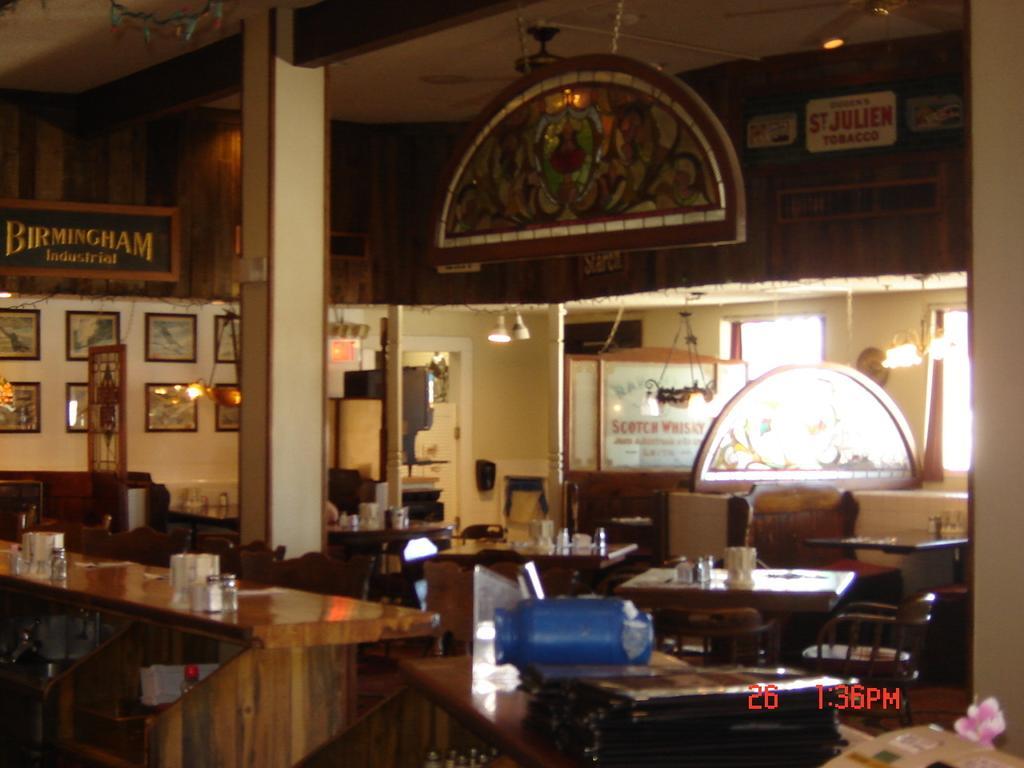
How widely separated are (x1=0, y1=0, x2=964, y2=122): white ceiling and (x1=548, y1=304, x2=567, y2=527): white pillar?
2.87 m

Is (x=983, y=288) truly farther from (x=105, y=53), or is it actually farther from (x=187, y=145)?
(x=187, y=145)

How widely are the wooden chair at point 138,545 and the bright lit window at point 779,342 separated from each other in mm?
7999

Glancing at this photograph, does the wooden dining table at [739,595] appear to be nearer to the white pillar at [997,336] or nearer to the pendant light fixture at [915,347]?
the white pillar at [997,336]

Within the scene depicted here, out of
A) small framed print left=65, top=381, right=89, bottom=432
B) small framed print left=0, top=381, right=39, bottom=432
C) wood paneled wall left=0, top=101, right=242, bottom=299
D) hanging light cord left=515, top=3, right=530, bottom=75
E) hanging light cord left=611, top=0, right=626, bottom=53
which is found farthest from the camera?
small framed print left=65, top=381, right=89, bottom=432

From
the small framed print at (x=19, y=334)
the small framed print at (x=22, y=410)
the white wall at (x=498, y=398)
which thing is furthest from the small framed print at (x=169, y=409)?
the white wall at (x=498, y=398)

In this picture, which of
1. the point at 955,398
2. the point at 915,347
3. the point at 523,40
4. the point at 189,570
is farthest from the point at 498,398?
the point at 189,570

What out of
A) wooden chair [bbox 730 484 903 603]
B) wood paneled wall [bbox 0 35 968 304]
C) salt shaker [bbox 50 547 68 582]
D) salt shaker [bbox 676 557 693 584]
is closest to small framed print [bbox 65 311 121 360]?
wood paneled wall [bbox 0 35 968 304]

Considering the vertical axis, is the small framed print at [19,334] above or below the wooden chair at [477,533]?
above

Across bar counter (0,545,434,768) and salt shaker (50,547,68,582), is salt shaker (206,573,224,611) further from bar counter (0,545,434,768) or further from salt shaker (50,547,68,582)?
salt shaker (50,547,68,582)

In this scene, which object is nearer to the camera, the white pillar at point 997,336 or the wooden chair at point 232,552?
the white pillar at point 997,336

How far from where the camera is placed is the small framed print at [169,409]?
15102mm

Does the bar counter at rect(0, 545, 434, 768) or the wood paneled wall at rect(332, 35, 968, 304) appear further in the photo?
the wood paneled wall at rect(332, 35, 968, 304)

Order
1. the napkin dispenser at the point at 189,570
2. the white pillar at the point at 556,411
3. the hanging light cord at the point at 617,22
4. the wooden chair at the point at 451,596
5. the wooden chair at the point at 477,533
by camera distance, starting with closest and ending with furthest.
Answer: the napkin dispenser at the point at 189,570, the hanging light cord at the point at 617,22, the wooden chair at the point at 451,596, the wooden chair at the point at 477,533, the white pillar at the point at 556,411

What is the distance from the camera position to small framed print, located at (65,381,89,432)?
48.4ft
